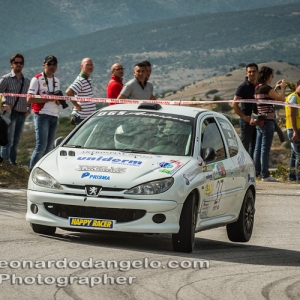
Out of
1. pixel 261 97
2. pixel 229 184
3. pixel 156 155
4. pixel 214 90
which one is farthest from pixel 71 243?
pixel 214 90

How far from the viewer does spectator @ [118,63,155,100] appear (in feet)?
51.3

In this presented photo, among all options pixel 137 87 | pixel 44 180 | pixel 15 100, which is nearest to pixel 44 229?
pixel 44 180

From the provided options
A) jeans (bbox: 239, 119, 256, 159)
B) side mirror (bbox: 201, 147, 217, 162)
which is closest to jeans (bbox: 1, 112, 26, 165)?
jeans (bbox: 239, 119, 256, 159)

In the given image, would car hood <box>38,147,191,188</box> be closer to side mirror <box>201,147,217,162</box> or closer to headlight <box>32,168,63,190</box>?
headlight <box>32,168,63,190</box>

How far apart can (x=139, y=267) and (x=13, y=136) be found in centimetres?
967

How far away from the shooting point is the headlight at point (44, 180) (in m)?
9.33

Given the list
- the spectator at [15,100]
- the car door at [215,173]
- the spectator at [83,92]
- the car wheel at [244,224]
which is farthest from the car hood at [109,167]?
the spectator at [15,100]

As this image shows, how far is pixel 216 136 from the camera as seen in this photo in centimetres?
1081

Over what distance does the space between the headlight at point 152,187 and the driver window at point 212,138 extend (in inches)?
46.7

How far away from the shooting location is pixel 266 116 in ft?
57.4

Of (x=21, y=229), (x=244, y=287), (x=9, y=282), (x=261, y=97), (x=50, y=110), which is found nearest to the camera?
(x=9, y=282)

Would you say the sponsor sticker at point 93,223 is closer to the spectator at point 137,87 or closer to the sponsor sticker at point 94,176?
the sponsor sticker at point 94,176

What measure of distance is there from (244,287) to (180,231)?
171 cm

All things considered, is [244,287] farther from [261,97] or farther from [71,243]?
[261,97]
